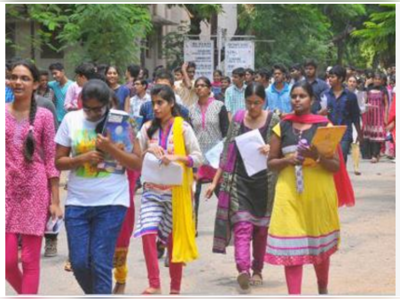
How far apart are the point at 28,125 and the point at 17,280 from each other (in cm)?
98

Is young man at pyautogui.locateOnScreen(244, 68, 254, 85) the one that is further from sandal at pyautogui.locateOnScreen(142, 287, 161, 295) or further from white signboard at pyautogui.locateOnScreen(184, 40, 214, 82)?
sandal at pyautogui.locateOnScreen(142, 287, 161, 295)

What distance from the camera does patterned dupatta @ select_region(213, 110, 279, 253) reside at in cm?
834

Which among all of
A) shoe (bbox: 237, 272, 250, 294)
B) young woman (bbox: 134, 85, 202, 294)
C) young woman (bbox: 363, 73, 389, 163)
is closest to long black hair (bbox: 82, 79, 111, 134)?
young woman (bbox: 134, 85, 202, 294)

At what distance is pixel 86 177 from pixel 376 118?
15.1m

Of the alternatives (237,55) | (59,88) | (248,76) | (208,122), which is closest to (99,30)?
(248,76)

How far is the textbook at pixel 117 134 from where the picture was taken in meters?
6.47

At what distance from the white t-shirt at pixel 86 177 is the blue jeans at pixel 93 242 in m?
0.05

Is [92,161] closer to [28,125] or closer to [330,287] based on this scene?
[28,125]

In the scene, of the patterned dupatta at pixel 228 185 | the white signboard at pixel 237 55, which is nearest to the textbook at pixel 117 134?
the patterned dupatta at pixel 228 185

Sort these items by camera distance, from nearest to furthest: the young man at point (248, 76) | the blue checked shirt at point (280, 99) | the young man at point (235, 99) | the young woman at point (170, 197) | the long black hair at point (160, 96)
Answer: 1. the young woman at point (170, 197)
2. the long black hair at point (160, 96)
3. the young man at point (235, 99)
4. the blue checked shirt at point (280, 99)
5. the young man at point (248, 76)

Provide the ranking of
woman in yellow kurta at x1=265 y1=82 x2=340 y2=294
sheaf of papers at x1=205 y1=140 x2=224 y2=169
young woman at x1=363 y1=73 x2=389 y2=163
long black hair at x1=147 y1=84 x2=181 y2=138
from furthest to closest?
young woman at x1=363 y1=73 x2=389 y2=163 → sheaf of papers at x1=205 y1=140 x2=224 y2=169 → long black hair at x1=147 y1=84 x2=181 y2=138 → woman in yellow kurta at x1=265 y1=82 x2=340 y2=294

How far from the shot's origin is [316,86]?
1471 centimetres

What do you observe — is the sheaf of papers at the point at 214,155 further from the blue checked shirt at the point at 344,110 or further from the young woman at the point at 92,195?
the blue checked shirt at the point at 344,110

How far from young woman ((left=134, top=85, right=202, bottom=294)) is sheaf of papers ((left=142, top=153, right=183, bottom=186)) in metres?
0.04
